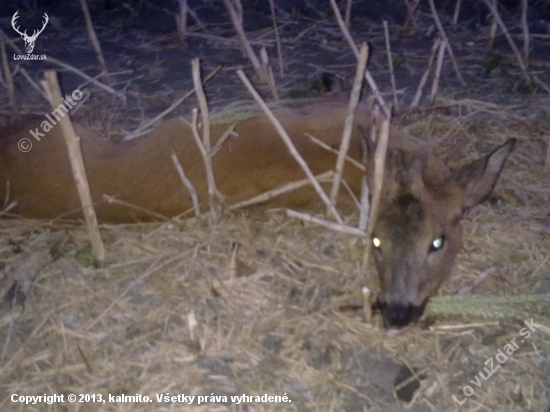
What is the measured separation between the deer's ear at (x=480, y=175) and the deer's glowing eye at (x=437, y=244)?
40 centimetres

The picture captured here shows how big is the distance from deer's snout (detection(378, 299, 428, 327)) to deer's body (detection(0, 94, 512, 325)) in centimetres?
28

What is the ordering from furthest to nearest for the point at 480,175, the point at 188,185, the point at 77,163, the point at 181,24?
the point at 181,24
the point at 188,185
the point at 480,175
the point at 77,163

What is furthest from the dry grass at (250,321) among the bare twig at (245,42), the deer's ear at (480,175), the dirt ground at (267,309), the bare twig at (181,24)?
the bare twig at (181,24)

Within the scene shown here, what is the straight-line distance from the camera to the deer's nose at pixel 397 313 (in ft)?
12.4

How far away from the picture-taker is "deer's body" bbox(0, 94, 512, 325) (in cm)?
418

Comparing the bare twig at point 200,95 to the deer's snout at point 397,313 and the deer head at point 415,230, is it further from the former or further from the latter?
the deer's snout at point 397,313

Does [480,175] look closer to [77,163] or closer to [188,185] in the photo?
[188,185]

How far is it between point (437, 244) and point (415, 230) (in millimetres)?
199

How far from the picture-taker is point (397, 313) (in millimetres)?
3783

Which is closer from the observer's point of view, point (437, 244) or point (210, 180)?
point (437, 244)

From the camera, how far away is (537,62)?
7199 millimetres

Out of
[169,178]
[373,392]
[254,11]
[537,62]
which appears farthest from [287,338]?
[254,11]

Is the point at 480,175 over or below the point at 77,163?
A: below

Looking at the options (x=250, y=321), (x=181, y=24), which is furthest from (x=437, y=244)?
(x=181, y=24)
